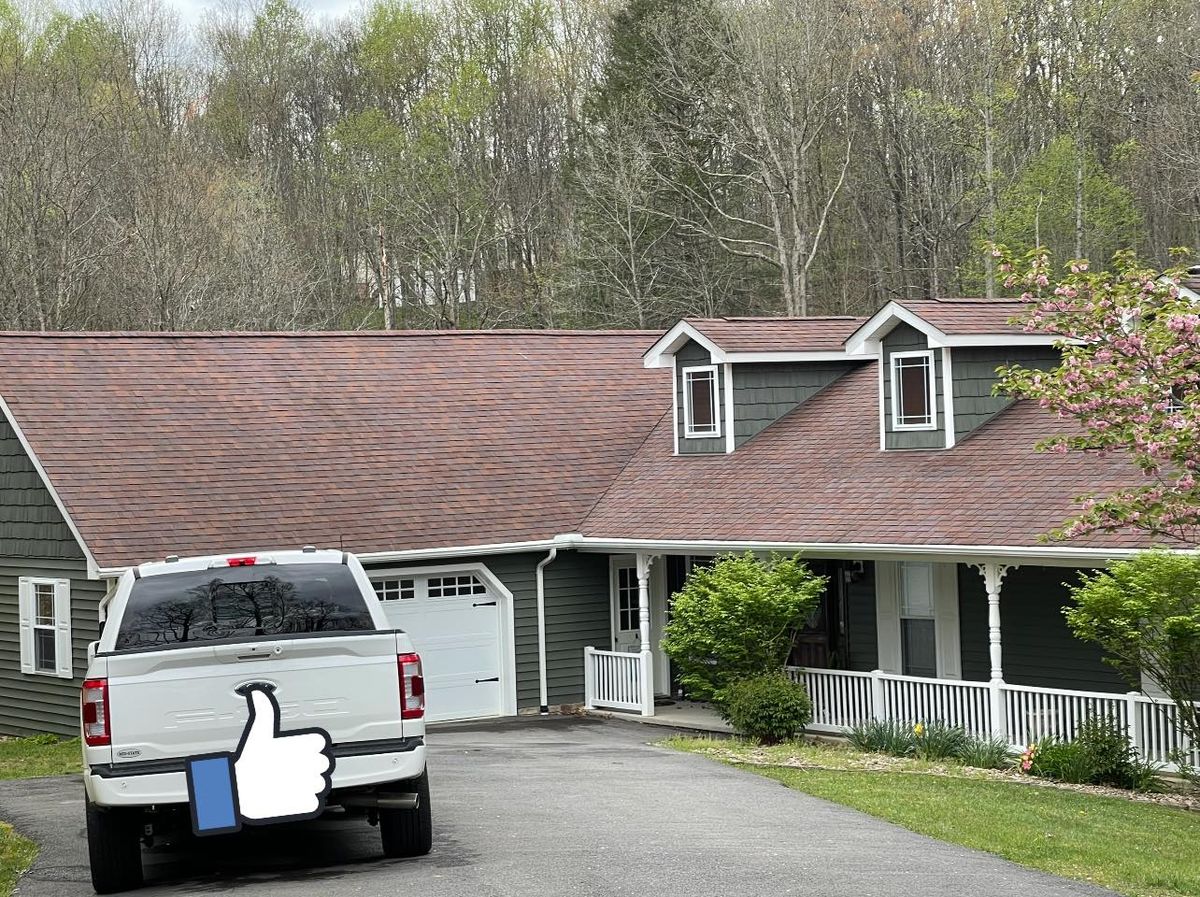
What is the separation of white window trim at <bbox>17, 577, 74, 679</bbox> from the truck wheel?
35.9 ft

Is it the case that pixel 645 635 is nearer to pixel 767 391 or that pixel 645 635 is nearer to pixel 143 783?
pixel 767 391

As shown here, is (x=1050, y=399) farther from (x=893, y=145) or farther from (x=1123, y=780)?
(x=893, y=145)

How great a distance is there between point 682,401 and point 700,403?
296 millimetres

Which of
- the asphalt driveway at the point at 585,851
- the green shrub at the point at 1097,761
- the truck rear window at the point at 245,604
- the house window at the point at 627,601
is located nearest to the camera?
the asphalt driveway at the point at 585,851

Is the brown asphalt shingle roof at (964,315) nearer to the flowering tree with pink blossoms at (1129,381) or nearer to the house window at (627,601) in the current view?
the flowering tree with pink blossoms at (1129,381)

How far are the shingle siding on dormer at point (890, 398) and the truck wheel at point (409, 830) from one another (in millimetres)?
11625

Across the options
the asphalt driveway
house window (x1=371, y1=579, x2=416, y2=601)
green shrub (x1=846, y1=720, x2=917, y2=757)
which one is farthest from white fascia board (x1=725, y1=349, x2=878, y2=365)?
the asphalt driveway

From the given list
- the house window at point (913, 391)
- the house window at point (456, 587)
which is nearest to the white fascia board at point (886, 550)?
the house window at point (456, 587)

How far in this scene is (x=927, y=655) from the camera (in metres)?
20.5

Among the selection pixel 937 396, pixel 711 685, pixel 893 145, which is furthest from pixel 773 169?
pixel 711 685

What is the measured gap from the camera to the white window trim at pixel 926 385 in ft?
68.0

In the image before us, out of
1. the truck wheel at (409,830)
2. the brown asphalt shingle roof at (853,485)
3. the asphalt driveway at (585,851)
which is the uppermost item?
the brown asphalt shingle roof at (853,485)

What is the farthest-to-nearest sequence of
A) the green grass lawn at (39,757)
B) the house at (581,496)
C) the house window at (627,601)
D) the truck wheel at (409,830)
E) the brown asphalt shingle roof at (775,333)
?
the house window at (627,601) < the brown asphalt shingle roof at (775,333) < the house at (581,496) < the green grass lawn at (39,757) < the truck wheel at (409,830)

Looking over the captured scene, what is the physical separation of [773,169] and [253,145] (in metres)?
17.6
